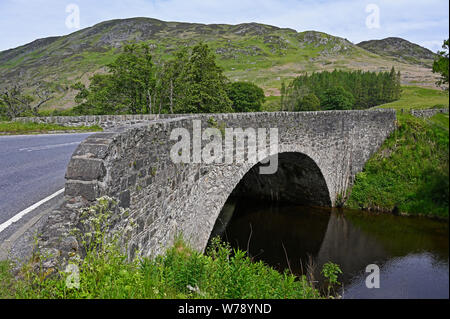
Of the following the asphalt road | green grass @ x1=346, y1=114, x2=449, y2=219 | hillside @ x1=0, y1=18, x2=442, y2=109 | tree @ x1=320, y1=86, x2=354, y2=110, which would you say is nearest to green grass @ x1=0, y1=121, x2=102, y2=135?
the asphalt road

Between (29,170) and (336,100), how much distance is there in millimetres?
44435

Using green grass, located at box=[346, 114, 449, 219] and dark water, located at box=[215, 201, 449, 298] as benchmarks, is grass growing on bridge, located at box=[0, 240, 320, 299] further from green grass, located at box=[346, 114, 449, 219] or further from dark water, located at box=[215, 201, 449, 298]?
green grass, located at box=[346, 114, 449, 219]

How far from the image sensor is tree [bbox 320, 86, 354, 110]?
45.0 m

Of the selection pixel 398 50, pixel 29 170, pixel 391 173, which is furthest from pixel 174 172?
pixel 398 50

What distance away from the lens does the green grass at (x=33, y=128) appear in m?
12.6

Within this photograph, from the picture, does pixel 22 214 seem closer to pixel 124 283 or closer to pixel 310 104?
pixel 124 283

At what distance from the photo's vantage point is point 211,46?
13188 centimetres

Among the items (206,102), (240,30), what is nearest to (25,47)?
(240,30)

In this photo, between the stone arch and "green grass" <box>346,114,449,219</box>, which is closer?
"green grass" <box>346,114,449,219</box>

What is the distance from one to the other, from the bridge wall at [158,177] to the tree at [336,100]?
35299 mm

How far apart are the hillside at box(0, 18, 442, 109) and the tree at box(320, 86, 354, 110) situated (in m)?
24.6

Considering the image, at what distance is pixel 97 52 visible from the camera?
12488cm

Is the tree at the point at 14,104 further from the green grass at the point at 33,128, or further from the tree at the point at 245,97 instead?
the green grass at the point at 33,128

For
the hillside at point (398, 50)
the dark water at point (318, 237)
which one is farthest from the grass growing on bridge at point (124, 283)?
the hillside at point (398, 50)
